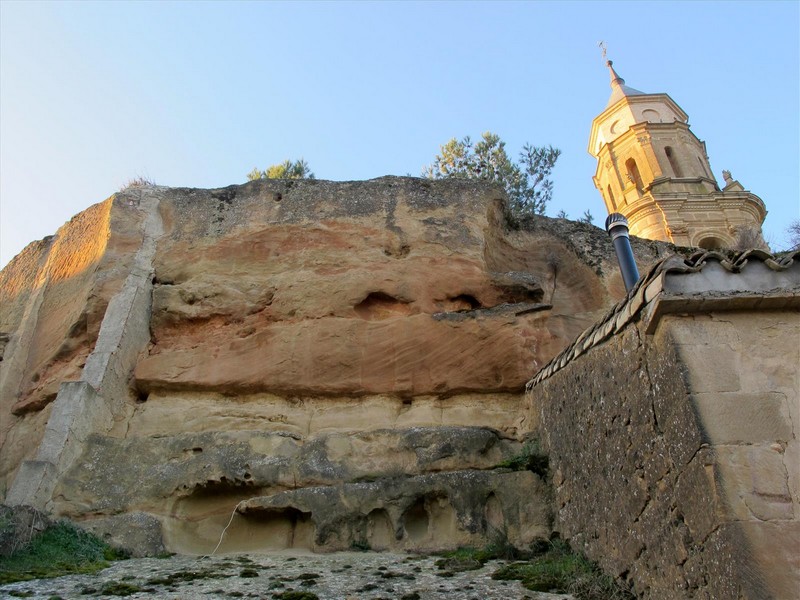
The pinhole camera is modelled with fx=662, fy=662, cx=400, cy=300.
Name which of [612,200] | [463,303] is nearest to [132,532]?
[463,303]

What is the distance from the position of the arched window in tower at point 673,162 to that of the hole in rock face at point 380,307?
24.8 meters

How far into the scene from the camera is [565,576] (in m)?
4.86

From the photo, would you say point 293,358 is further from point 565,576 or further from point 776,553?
point 776,553

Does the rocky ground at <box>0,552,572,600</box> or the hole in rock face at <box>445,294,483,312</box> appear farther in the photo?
the hole in rock face at <box>445,294,483,312</box>

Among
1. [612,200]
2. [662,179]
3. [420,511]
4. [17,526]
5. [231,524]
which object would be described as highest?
[612,200]

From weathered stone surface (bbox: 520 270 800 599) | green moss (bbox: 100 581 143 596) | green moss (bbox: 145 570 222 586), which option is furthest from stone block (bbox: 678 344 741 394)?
green moss (bbox: 100 581 143 596)

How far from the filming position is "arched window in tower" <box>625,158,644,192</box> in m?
29.9

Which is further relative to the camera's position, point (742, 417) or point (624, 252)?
point (624, 252)

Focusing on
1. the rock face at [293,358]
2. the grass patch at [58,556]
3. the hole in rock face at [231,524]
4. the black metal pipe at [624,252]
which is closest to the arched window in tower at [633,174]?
the rock face at [293,358]

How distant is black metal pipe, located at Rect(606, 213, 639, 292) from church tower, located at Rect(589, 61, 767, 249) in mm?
19415

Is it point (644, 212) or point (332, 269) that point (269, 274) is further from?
point (644, 212)

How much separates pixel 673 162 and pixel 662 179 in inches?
105

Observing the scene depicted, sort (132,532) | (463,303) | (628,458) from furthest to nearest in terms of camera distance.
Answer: (463,303) → (132,532) → (628,458)

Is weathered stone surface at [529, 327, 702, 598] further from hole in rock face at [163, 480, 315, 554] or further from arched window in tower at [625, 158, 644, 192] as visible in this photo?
arched window in tower at [625, 158, 644, 192]
